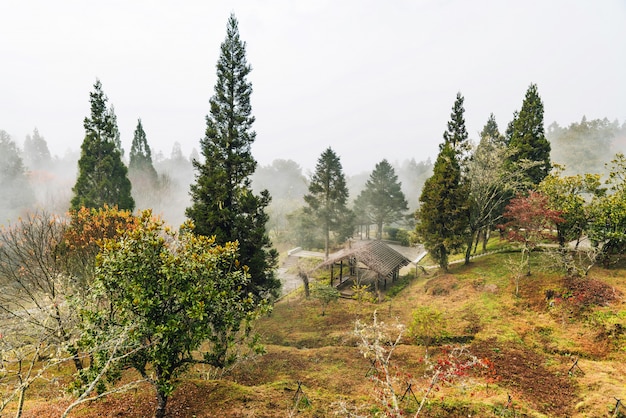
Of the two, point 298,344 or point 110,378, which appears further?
point 298,344

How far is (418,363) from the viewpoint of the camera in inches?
508

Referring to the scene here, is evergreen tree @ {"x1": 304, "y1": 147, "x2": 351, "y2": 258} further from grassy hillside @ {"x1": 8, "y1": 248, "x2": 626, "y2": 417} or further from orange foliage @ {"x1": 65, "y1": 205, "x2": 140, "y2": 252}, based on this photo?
orange foliage @ {"x1": 65, "y1": 205, "x2": 140, "y2": 252}

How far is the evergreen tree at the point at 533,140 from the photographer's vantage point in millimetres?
28594

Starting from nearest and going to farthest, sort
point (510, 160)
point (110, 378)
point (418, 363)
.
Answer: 1. point (110, 378)
2. point (418, 363)
3. point (510, 160)

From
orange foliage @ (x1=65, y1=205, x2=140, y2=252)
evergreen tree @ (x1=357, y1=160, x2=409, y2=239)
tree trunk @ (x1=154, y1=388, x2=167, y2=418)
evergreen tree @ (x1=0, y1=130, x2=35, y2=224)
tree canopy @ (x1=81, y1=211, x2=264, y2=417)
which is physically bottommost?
tree trunk @ (x1=154, y1=388, x2=167, y2=418)

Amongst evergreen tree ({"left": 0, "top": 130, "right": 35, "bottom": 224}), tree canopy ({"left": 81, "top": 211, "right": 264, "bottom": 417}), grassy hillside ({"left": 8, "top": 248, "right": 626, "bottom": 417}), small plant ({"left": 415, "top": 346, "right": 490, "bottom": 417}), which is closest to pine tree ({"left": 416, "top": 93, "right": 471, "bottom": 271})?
grassy hillside ({"left": 8, "top": 248, "right": 626, "bottom": 417})

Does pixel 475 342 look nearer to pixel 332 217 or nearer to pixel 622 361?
pixel 622 361

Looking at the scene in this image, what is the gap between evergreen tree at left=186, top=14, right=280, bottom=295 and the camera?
1898 centimetres

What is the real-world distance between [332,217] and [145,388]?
29.9 meters

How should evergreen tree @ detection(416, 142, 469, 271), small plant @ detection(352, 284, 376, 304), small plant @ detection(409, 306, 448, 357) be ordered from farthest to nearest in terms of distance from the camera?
evergreen tree @ detection(416, 142, 469, 271) → small plant @ detection(352, 284, 376, 304) → small plant @ detection(409, 306, 448, 357)

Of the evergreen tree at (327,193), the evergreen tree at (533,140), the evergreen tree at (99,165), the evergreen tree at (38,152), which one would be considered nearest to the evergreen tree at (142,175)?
the evergreen tree at (99,165)

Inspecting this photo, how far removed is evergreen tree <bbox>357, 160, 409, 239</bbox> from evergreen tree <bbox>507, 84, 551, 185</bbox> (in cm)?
1920

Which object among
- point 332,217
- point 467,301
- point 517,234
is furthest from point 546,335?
point 332,217

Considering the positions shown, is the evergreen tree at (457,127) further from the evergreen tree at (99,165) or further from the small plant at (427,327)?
the evergreen tree at (99,165)
